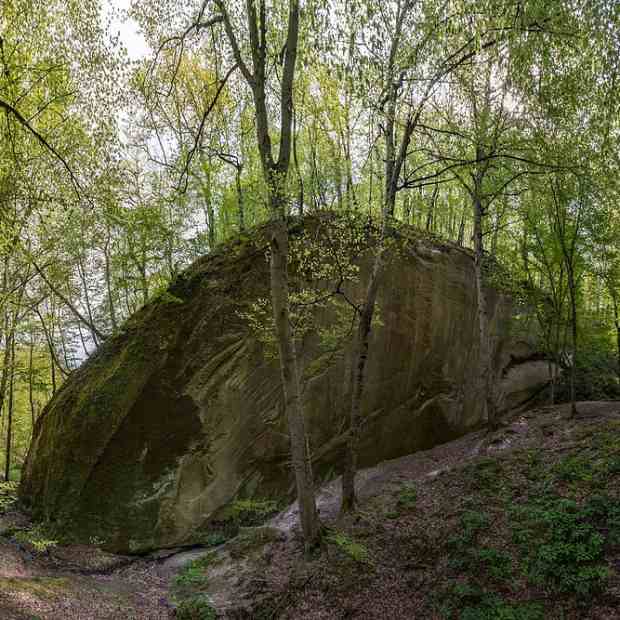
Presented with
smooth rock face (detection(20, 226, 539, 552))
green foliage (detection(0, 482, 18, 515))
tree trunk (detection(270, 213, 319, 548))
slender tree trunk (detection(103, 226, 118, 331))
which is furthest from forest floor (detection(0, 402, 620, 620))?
slender tree trunk (detection(103, 226, 118, 331))

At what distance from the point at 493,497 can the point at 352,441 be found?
9.12ft

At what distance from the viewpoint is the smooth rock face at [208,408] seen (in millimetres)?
10438

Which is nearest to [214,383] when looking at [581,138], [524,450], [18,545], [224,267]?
[224,267]

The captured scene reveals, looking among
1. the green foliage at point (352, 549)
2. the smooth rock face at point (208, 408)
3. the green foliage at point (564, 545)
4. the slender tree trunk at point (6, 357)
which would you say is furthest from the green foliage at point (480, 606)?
the slender tree trunk at point (6, 357)

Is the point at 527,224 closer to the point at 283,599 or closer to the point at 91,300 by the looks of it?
the point at 283,599

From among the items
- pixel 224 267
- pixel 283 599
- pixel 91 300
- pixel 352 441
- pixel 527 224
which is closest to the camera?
pixel 283 599

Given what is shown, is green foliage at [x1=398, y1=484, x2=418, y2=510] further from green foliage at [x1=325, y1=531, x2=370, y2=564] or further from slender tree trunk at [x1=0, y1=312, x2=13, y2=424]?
slender tree trunk at [x1=0, y1=312, x2=13, y2=424]

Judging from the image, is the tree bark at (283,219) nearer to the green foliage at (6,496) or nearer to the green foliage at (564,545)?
the green foliage at (564,545)

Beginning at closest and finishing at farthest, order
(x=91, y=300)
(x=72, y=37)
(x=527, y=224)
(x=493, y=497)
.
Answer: (x=72, y=37), (x=493, y=497), (x=527, y=224), (x=91, y=300)

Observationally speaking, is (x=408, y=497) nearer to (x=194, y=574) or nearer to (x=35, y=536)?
(x=194, y=574)

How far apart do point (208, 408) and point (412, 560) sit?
5.79 m

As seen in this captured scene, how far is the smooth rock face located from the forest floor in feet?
3.05

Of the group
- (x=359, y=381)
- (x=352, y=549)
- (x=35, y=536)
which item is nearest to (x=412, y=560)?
(x=352, y=549)

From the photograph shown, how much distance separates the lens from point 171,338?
1162 centimetres
